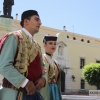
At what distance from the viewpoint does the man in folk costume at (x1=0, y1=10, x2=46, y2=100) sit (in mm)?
2119

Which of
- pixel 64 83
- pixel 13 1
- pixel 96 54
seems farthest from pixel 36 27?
pixel 96 54

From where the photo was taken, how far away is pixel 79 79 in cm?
2631

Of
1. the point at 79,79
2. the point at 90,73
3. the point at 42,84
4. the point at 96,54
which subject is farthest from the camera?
the point at 96,54

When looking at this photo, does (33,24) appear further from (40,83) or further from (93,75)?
(93,75)

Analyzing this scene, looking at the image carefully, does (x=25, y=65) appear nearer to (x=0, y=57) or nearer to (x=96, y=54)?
(x=0, y=57)

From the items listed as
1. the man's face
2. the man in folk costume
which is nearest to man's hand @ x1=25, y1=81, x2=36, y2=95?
the man in folk costume

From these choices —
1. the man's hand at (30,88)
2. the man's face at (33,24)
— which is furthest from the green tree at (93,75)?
the man's hand at (30,88)

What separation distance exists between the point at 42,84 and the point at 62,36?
22799 millimetres

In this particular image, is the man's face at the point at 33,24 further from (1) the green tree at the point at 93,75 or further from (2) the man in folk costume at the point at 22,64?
(1) the green tree at the point at 93,75

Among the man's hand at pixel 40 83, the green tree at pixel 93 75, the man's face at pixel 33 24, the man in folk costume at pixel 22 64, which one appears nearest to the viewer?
the man in folk costume at pixel 22 64

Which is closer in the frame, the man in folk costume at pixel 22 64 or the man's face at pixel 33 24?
the man in folk costume at pixel 22 64

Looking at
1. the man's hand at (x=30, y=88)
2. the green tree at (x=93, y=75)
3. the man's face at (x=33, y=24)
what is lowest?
the green tree at (x=93, y=75)

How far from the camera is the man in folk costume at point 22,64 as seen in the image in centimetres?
212

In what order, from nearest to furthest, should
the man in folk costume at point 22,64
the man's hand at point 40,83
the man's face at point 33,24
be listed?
the man in folk costume at point 22,64 < the man's hand at point 40,83 < the man's face at point 33,24
